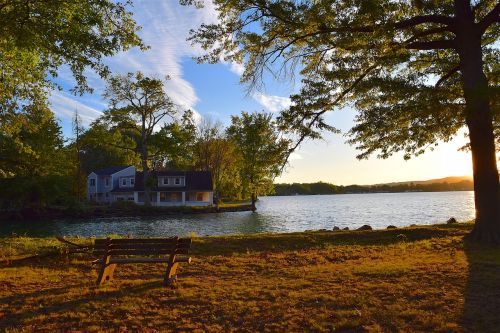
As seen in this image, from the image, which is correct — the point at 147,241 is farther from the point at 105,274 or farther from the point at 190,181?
the point at 190,181

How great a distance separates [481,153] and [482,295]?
7917 mm

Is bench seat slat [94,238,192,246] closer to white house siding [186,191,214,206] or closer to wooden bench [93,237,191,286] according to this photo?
wooden bench [93,237,191,286]

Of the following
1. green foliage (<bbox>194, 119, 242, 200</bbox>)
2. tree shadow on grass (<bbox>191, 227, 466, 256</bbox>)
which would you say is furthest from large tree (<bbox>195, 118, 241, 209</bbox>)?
tree shadow on grass (<bbox>191, 227, 466, 256</bbox>)

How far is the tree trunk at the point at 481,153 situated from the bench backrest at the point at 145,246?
10127 millimetres

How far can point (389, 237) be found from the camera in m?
15.7

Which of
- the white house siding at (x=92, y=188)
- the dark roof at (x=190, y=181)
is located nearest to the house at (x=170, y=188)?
the dark roof at (x=190, y=181)

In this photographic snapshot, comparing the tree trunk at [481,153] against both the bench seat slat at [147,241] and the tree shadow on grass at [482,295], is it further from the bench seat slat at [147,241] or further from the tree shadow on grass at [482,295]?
the bench seat slat at [147,241]

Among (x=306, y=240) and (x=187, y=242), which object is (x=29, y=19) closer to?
(x=187, y=242)

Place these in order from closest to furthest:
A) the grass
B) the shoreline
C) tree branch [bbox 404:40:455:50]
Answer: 1. the grass
2. tree branch [bbox 404:40:455:50]
3. the shoreline

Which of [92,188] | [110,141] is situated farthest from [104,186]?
[110,141]

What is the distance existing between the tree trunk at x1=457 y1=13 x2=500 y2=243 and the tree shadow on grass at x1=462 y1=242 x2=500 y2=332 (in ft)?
8.81

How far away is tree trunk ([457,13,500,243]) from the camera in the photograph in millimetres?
13344

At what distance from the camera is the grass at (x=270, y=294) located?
5992 mm

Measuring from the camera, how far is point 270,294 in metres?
7.51
